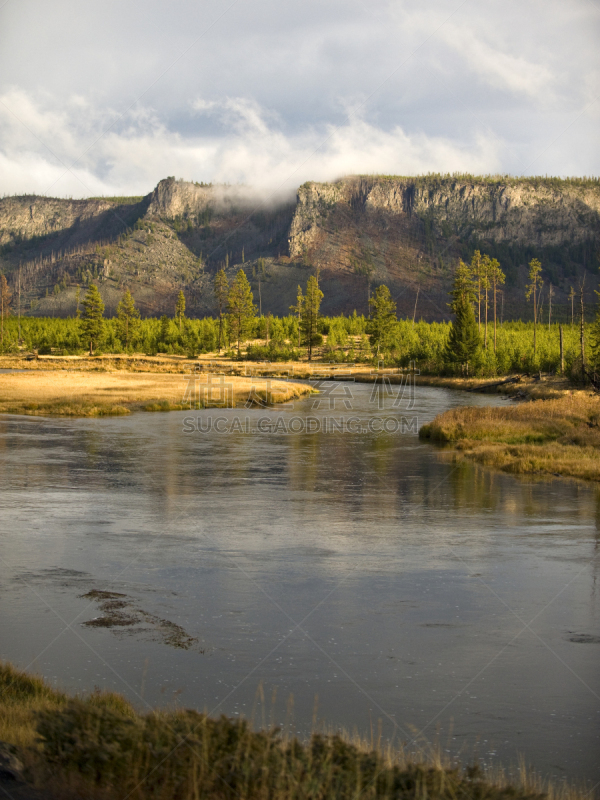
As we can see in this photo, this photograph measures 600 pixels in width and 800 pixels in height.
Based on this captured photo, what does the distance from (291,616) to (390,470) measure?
1761cm

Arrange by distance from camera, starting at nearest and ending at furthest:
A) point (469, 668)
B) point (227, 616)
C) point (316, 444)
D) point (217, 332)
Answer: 1. point (469, 668)
2. point (227, 616)
3. point (316, 444)
4. point (217, 332)

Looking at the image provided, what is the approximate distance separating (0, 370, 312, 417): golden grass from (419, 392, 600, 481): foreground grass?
22040 mm

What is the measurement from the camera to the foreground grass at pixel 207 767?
251 inches

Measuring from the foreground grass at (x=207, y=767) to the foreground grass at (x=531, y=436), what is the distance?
76.5ft

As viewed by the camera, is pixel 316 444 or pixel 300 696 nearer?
pixel 300 696

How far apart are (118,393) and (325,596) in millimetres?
49556

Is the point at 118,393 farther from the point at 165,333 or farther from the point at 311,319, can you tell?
the point at 165,333

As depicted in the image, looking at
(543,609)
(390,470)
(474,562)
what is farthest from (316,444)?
(543,609)

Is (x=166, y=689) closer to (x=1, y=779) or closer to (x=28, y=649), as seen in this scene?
(x=28, y=649)

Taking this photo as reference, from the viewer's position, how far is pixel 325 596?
47.8ft

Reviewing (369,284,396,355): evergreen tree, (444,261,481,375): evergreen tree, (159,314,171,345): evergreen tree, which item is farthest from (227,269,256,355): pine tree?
(444,261,481,375): evergreen tree

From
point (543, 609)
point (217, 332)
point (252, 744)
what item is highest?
point (217, 332)

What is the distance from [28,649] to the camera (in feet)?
38.4

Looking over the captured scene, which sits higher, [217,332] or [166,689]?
[217,332]
